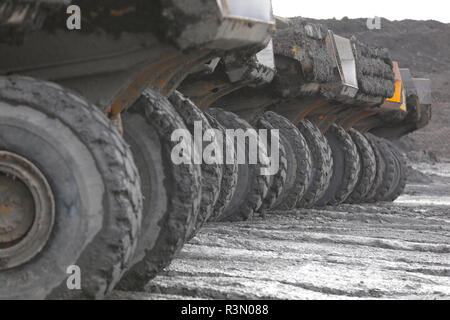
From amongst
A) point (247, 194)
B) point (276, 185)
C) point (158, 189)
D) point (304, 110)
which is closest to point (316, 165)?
point (304, 110)

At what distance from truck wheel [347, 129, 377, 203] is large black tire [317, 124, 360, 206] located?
1.47ft

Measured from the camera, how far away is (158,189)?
466cm

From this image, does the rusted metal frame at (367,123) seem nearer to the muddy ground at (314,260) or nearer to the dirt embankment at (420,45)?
the muddy ground at (314,260)

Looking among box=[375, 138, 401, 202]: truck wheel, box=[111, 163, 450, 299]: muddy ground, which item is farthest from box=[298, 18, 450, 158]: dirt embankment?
box=[111, 163, 450, 299]: muddy ground

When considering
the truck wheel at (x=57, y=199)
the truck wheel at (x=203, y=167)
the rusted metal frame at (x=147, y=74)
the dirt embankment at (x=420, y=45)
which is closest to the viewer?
the truck wheel at (x=57, y=199)

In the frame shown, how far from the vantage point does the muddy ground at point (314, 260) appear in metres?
4.77

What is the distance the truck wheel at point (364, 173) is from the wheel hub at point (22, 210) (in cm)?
909

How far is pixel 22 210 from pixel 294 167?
6.44 metres

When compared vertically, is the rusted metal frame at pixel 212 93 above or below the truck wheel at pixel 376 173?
above

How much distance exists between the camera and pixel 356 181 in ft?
39.9

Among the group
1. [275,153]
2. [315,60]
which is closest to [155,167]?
[275,153]

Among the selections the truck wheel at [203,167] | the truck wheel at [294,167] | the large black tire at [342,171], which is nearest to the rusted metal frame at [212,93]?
the truck wheel at [203,167]
